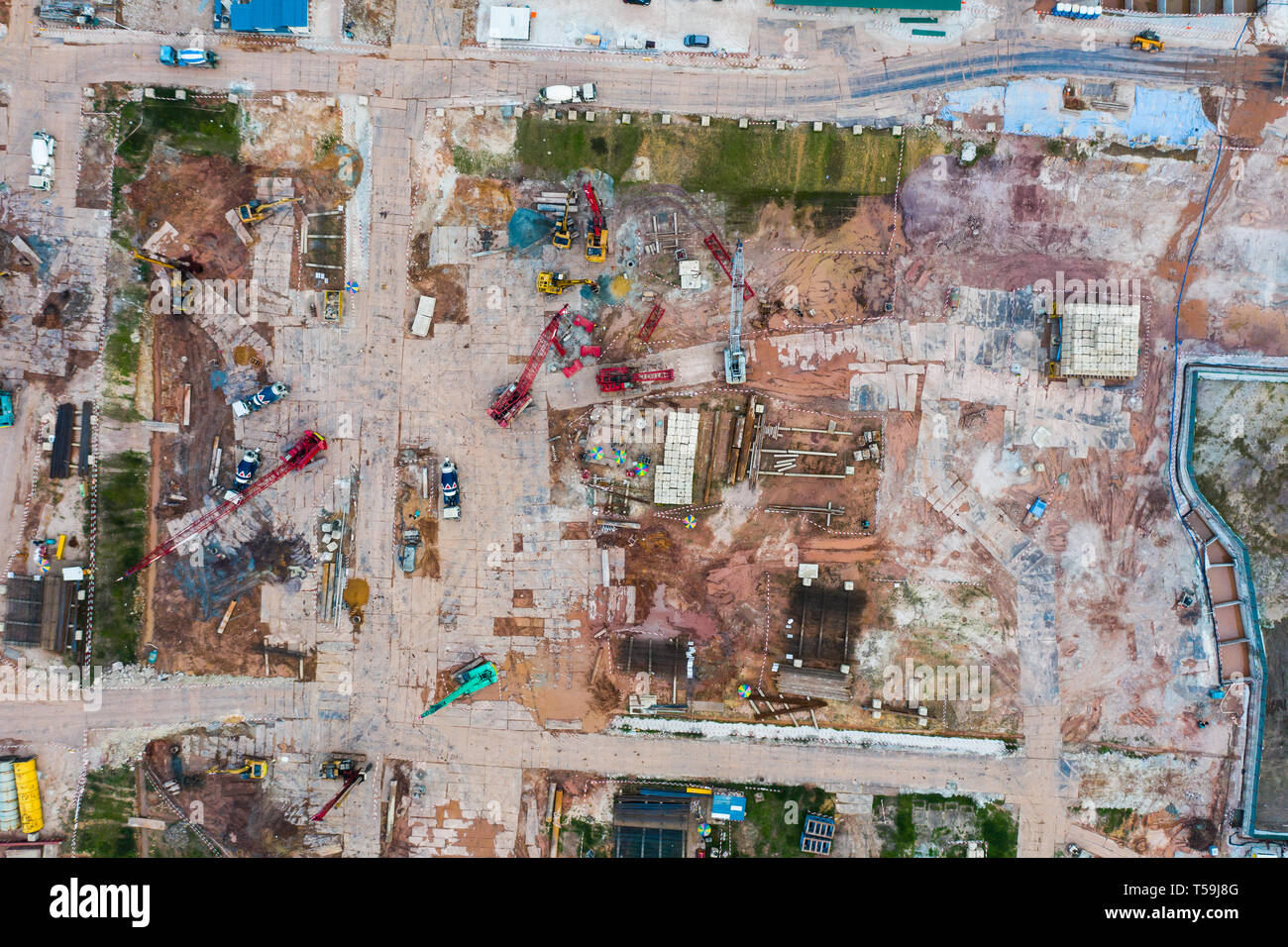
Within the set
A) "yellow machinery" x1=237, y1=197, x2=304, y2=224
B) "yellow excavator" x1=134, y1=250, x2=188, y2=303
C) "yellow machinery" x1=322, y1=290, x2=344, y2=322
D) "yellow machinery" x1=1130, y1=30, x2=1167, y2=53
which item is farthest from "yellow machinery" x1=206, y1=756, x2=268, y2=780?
"yellow machinery" x1=1130, y1=30, x2=1167, y2=53

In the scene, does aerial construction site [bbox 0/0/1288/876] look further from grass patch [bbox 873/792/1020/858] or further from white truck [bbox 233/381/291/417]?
white truck [bbox 233/381/291/417]

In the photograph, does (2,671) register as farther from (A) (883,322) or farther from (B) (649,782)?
(A) (883,322)

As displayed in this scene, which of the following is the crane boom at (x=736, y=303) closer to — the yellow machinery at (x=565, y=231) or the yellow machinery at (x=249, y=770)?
the yellow machinery at (x=565, y=231)

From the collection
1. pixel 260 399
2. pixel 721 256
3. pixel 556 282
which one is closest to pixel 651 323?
pixel 721 256

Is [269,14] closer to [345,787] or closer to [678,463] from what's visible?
[678,463]

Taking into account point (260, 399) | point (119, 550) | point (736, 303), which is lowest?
point (119, 550)

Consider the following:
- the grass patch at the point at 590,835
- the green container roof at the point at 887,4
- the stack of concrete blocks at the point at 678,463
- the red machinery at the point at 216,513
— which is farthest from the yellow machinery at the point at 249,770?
the green container roof at the point at 887,4
